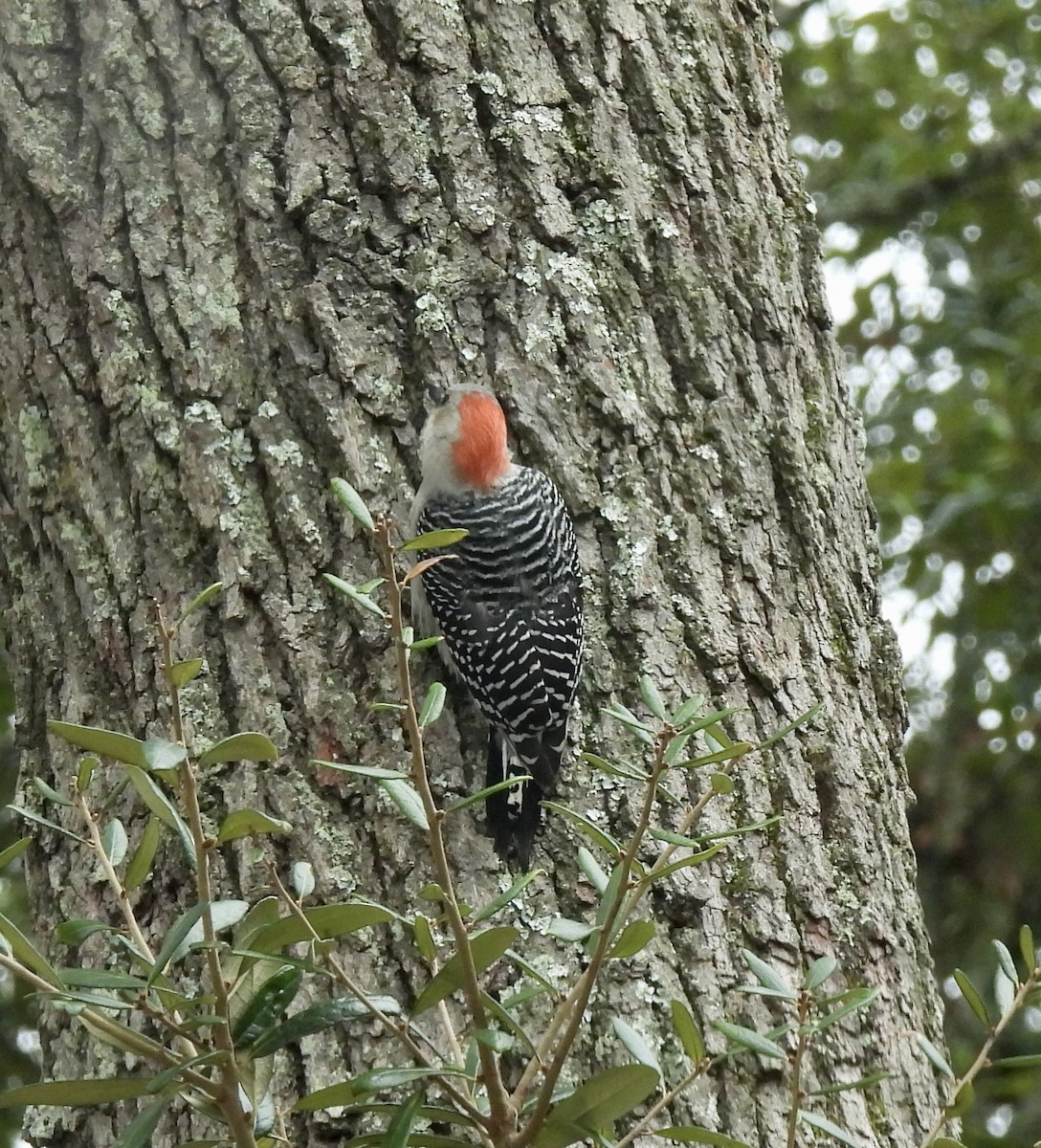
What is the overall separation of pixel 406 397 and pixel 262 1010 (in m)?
1.30

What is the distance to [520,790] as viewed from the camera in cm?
207

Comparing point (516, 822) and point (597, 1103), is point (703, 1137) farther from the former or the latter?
point (516, 822)

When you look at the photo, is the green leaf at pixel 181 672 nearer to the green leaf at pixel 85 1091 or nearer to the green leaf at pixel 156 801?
the green leaf at pixel 156 801

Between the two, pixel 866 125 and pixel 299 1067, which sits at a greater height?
pixel 866 125

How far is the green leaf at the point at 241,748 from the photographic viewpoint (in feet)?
4.11

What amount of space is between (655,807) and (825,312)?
1064 mm

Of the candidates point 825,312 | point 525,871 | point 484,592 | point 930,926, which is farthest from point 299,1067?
point 930,926

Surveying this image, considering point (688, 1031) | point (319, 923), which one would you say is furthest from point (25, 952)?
point (688, 1031)

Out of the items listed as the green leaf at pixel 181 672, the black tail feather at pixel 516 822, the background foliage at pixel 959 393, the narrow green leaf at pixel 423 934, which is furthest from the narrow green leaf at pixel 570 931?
the background foliage at pixel 959 393

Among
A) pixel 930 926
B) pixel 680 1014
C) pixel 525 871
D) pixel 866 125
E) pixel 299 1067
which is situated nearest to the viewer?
pixel 680 1014

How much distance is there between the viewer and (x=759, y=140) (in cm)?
266

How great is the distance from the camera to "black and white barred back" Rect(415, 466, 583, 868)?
7.52ft

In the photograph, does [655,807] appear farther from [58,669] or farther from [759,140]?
[759,140]

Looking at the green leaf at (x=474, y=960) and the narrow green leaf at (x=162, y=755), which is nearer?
the narrow green leaf at (x=162, y=755)
